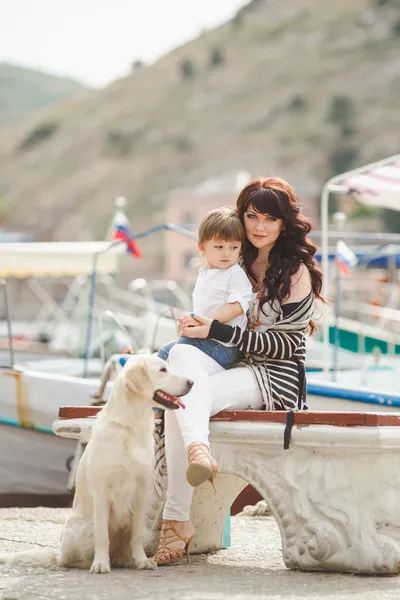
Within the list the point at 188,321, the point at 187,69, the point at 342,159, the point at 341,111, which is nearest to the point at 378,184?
the point at 188,321

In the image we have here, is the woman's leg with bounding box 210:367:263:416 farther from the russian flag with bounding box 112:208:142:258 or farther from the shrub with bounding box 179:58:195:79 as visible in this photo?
the shrub with bounding box 179:58:195:79

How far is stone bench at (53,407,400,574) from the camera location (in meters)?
5.76

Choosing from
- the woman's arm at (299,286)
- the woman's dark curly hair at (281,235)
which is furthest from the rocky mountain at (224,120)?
the woman's arm at (299,286)

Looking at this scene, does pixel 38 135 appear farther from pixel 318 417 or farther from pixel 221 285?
pixel 318 417

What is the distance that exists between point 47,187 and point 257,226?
13115cm

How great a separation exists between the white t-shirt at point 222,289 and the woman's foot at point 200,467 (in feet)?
2.49

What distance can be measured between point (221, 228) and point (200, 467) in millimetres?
1262

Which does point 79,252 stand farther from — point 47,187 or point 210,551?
point 47,187

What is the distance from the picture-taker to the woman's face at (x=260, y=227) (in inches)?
250

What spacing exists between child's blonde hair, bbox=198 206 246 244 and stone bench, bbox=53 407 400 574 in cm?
86

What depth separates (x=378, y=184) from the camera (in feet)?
36.4

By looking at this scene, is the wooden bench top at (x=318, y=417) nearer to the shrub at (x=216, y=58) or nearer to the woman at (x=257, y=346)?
the woman at (x=257, y=346)

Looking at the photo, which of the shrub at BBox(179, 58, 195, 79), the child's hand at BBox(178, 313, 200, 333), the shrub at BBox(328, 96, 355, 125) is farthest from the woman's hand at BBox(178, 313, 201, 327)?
the shrub at BBox(179, 58, 195, 79)

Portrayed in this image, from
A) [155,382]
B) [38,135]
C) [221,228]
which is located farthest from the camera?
[38,135]
